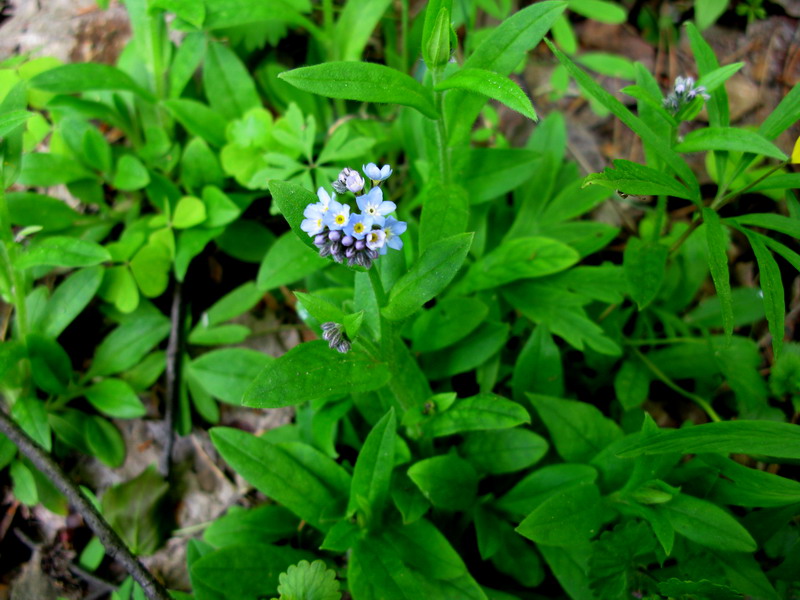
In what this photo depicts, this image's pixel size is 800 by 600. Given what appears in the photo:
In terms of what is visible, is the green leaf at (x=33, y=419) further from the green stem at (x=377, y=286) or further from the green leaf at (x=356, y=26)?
the green leaf at (x=356, y=26)

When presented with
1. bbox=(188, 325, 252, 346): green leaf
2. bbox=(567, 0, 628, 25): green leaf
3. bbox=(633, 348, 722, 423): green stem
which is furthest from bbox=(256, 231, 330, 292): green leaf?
A: bbox=(567, 0, 628, 25): green leaf

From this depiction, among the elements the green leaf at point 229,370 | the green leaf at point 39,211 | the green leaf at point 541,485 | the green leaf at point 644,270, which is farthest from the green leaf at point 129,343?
the green leaf at point 644,270

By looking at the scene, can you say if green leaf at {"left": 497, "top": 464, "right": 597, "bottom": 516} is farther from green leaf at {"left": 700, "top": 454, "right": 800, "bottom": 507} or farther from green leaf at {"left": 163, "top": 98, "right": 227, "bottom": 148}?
green leaf at {"left": 163, "top": 98, "right": 227, "bottom": 148}

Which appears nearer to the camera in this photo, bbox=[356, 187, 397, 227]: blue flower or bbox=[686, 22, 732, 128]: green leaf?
bbox=[356, 187, 397, 227]: blue flower

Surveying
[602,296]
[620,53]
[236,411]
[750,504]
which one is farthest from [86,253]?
[620,53]

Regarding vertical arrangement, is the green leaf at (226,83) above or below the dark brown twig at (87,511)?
above
